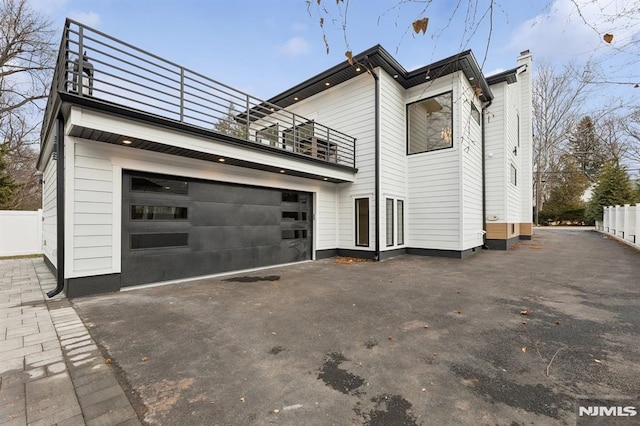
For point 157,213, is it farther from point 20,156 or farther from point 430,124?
point 20,156

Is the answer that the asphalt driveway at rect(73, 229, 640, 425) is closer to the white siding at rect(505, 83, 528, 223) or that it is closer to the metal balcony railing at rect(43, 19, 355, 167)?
the metal balcony railing at rect(43, 19, 355, 167)

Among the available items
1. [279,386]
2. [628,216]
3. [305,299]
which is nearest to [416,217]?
[305,299]

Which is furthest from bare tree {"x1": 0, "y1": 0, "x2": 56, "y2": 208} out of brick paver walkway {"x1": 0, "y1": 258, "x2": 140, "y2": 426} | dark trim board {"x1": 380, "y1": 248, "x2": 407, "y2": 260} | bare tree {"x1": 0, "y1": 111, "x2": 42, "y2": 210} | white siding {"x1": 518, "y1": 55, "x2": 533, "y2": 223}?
white siding {"x1": 518, "y1": 55, "x2": 533, "y2": 223}

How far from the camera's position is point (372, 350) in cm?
260

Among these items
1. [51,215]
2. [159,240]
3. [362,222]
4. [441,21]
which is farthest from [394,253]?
[51,215]

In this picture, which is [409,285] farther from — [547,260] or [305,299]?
[547,260]

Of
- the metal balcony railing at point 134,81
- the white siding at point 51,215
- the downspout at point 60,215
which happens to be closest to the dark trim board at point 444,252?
the metal balcony railing at point 134,81

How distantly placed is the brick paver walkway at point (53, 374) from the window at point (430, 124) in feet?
29.5

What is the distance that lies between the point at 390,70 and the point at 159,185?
272 inches

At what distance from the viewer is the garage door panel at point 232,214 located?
5926 millimetres

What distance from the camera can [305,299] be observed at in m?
4.29

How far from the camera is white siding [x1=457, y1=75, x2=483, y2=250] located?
8.13 m

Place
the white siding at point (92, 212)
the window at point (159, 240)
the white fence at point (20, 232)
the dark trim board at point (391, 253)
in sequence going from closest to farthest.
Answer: the white siding at point (92, 212)
the window at point (159, 240)
the dark trim board at point (391, 253)
the white fence at point (20, 232)

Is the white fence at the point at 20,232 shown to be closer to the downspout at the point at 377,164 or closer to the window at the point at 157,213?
the window at the point at 157,213
